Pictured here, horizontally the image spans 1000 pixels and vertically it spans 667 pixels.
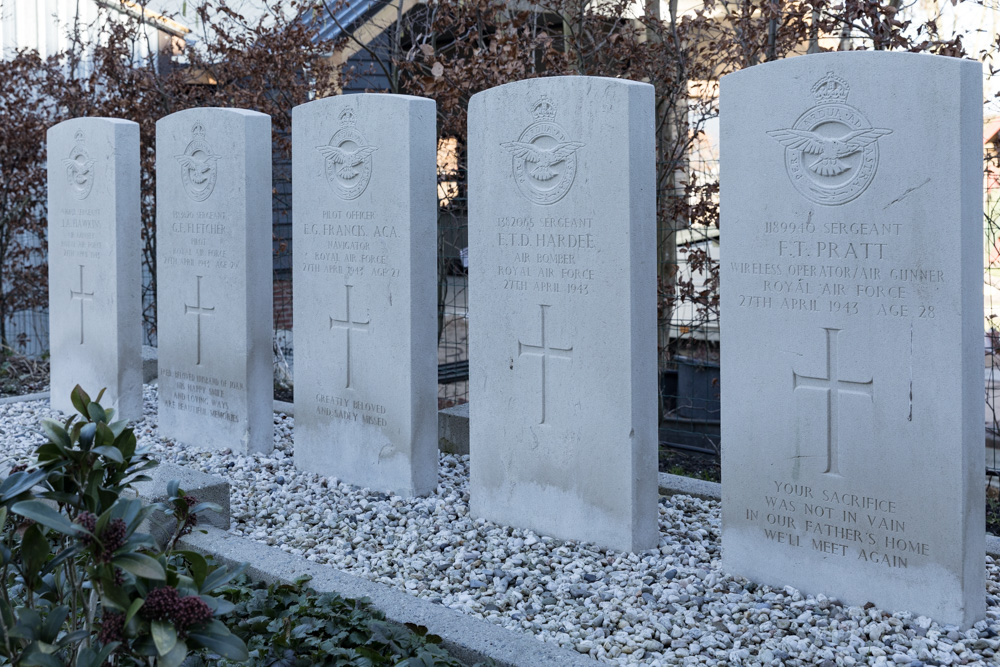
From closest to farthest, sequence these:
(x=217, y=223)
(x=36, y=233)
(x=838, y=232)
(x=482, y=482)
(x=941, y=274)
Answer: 1. (x=941, y=274)
2. (x=838, y=232)
3. (x=482, y=482)
4. (x=217, y=223)
5. (x=36, y=233)

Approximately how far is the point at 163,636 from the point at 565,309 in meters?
2.74

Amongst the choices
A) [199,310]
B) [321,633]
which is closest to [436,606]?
[321,633]

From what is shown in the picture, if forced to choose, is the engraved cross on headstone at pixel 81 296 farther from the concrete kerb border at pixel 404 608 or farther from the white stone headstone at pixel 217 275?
the concrete kerb border at pixel 404 608

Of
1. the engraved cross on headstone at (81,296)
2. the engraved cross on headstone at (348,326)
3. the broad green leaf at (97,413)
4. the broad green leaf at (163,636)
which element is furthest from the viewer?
the engraved cross on headstone at (81,296)

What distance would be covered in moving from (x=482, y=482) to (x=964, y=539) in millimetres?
2112

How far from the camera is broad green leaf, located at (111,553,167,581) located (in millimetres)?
1828

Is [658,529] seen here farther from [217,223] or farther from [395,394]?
[217,223]

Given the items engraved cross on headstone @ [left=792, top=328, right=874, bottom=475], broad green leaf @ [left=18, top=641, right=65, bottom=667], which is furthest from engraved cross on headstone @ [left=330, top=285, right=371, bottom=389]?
broad green leaf @ [left=18, top=641, right=65, bottom=667]

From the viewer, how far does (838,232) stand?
355cm

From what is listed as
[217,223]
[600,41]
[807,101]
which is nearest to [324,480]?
[217,223]

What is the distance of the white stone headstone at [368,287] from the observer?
501 cm

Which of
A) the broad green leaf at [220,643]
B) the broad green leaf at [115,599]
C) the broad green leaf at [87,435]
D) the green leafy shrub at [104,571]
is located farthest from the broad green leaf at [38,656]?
the broad green leaf at [87,435]

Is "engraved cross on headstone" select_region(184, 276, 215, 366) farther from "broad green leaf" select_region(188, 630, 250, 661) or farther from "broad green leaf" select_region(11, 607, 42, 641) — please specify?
"broad green leaf" select_region(188, 630, 250, 661)

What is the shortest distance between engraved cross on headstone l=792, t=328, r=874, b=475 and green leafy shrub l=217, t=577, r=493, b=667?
5.11 feet
